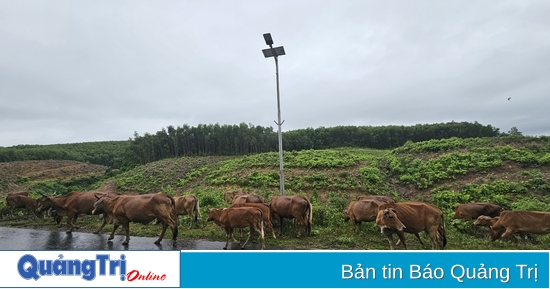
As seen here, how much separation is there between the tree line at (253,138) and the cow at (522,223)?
70.6 m

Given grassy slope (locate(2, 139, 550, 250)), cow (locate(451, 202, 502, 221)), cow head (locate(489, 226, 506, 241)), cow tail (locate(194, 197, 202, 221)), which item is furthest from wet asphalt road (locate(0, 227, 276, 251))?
cow (locate(451, 202, 502, 221))

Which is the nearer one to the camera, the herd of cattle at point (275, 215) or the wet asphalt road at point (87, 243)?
the herd of cattle at point (275, 215)

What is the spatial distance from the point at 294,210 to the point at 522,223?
25.2 feet

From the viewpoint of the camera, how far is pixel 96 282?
5555 millimetres

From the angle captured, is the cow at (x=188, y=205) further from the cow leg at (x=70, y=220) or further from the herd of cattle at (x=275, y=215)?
the cow leg at (x=70, y=220)

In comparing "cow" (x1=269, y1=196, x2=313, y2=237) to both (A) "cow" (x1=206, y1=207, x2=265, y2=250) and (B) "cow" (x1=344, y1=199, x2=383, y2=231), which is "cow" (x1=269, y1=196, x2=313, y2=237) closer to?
(B) "cow" (x1=344, y1=199, x2=383, y2=231)

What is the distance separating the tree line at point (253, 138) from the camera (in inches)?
3179

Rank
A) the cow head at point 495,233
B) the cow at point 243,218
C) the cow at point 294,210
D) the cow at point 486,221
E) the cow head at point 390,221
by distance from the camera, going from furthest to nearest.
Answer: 1. the cow at point 486,221
2. the cow at point 294,210
3. the cow head at point 495,233
4. the cow at point 243,218
5. the cow head at point 390,221

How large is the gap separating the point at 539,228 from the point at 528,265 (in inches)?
252

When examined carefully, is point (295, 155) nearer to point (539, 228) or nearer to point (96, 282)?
point (539, 228)

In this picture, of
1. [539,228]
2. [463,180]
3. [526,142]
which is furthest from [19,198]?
[526,142]

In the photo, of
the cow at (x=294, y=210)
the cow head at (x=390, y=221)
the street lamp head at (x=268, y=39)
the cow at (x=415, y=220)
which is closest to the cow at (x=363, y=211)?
the cow at (x=294, y=210)

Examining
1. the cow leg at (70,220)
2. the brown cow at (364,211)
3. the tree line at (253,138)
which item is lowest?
the cow leg at (70,220)

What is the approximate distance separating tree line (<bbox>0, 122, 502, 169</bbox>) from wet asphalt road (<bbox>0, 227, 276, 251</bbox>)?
68.0m
